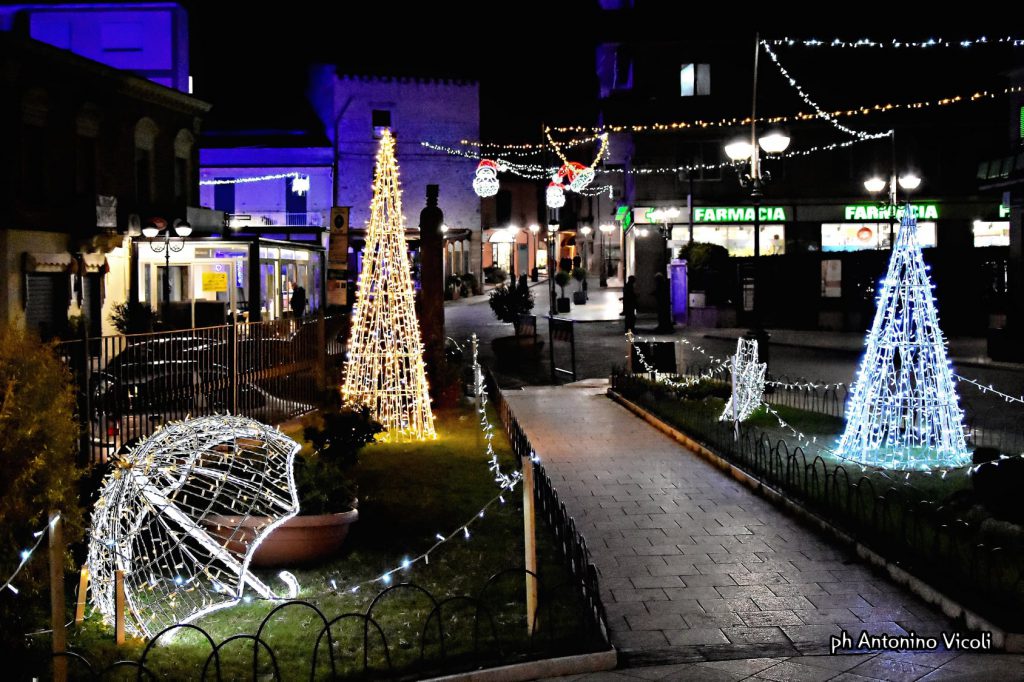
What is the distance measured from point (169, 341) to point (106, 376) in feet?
3.94

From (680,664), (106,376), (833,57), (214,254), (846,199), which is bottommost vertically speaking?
(680,664)

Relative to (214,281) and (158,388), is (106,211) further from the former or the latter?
(158,388)

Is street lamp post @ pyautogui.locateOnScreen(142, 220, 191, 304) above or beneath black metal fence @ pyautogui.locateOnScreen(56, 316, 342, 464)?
above

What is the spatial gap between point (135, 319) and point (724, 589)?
809 inches

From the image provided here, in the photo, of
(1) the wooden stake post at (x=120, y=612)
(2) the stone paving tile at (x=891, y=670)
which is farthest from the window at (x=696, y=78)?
(1) the wooden stake post at (x=120, y=612)

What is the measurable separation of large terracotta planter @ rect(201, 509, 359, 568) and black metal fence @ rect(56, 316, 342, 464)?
5.79ft

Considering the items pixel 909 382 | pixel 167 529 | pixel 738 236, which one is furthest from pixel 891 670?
pixel 738 236

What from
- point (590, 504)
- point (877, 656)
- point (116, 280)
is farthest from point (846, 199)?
point (877, 656)

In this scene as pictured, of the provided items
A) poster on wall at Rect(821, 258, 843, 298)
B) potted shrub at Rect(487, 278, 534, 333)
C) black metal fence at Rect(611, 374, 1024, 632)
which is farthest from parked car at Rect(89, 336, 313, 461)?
poster on wall at Rect(821, 258, 843, 298)

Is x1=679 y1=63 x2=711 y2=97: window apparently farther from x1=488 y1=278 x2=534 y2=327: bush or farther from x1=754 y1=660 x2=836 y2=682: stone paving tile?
x1=754 y1=660 x2=836 y2=682: stone paving tile

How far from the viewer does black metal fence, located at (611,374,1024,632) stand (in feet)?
21.3

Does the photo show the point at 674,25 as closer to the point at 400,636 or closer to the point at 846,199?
the point at 846,199

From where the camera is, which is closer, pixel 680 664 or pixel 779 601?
pixel 680 664

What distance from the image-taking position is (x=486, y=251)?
61.1 metres
